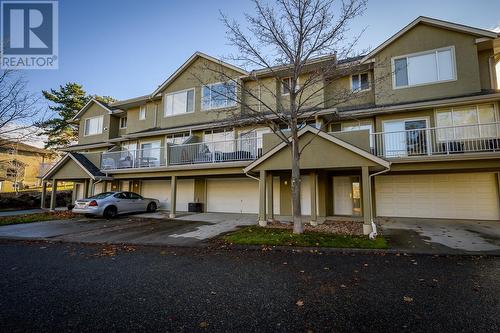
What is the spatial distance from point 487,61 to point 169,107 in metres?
19.9

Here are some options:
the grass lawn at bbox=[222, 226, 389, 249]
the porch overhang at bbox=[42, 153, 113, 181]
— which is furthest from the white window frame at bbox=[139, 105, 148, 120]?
the grass lawn at bbox=[222, 226, 389, 249]

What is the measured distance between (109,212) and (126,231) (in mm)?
5035

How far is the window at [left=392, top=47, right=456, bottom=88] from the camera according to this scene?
43.5ft

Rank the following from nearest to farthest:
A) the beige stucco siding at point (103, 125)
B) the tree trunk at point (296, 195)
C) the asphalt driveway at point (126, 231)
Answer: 1. the asphalt driveway at point (126, 231)
2. the tree trunk at point (296, 195)
3. the beige stucco siding at point (103, 125)

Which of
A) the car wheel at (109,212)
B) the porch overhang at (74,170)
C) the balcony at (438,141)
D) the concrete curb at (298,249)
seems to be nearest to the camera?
the concrete curb at (298,249)

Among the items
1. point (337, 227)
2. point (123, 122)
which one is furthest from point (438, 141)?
point (123, 122)

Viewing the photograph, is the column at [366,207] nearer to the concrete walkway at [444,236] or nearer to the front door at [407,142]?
the concrete walkway at [444,236]

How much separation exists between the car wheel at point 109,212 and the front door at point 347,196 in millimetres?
13434

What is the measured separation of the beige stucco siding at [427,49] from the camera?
503 inches

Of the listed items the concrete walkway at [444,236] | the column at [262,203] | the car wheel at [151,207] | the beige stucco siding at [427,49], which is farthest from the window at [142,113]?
the concrete walkway at [444,236]

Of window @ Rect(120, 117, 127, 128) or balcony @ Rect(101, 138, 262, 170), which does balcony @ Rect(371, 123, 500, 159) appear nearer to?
balcony @ Rect(101, 138, 262, 170)

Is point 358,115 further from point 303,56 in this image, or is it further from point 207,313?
point 207,313

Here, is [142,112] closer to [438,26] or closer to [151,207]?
[151,207]

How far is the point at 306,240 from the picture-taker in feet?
27.9
